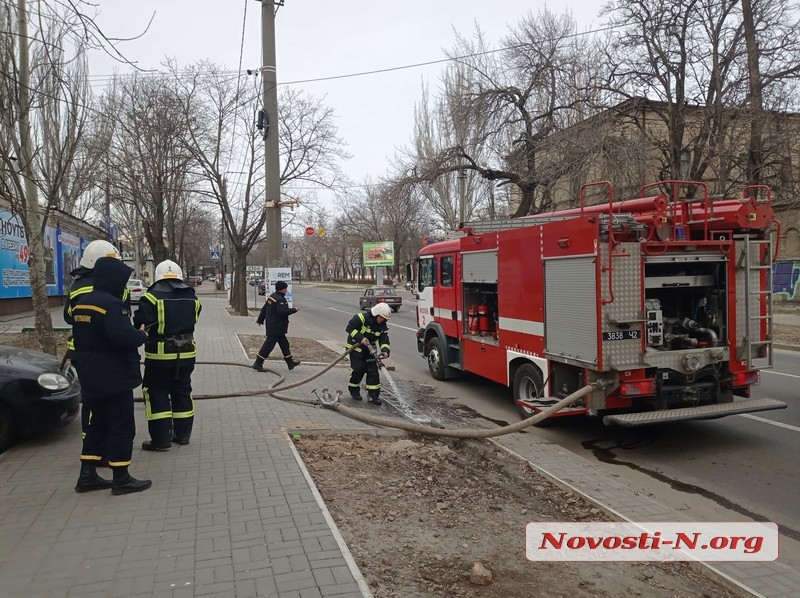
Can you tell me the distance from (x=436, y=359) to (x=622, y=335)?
520cm

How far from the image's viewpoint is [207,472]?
4949 millimetres

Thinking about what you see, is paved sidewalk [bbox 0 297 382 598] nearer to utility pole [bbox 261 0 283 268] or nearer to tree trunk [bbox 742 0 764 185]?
utility pole [bbox 261 0 283 268]

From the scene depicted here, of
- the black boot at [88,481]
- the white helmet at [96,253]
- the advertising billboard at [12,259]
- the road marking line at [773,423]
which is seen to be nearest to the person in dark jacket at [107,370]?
the black boot at [88,481]

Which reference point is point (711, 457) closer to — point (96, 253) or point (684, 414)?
point (684, 414)

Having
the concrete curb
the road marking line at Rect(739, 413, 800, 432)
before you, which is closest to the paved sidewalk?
the concrete curb

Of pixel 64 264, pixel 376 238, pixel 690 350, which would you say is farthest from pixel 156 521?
pixel 376 238

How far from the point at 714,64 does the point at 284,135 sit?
1473 centimetres

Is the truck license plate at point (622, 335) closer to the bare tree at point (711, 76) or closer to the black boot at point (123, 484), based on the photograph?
the black boot at point (123, 484)

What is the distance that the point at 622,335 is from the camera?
6.44m

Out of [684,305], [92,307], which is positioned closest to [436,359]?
[684,305]

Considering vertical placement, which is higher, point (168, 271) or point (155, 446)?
point (168, 271)

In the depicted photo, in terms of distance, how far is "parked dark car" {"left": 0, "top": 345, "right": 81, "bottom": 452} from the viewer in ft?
17.8

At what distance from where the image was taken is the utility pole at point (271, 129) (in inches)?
518

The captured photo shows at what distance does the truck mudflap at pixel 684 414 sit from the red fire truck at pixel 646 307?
13mm
